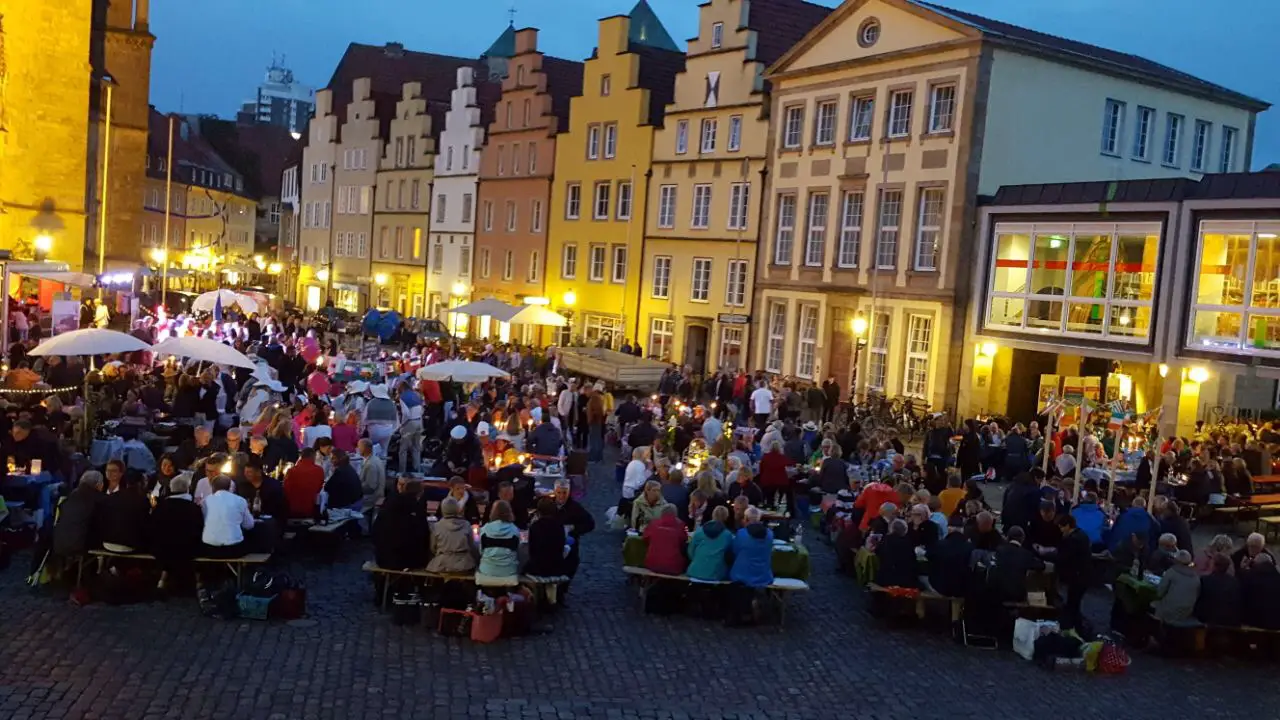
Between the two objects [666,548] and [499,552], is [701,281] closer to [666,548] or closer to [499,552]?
[666,548]

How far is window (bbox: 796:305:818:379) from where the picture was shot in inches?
1355

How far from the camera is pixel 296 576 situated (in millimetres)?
13031

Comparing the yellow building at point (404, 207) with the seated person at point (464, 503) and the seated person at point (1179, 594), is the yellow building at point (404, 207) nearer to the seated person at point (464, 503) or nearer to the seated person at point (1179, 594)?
the seated person at point (464, 503)

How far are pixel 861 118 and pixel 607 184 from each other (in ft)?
42.1

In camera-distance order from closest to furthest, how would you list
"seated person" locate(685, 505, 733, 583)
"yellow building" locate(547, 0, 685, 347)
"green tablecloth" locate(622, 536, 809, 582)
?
"seated person" locate(685, 505, 733, 583) < "green tablecloth" locate(622, 536, 809, 582) < "yellow building" locate(547, 0, 685, 347)

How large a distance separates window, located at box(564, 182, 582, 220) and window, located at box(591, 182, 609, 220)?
128 cm

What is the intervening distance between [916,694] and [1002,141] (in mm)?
21706

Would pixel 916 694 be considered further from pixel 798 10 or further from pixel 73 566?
pixel 798 10

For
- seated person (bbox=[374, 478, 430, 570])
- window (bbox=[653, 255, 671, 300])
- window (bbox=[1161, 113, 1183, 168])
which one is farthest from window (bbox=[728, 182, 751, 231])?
seated person (bbox=[374, 478, 430, 570])

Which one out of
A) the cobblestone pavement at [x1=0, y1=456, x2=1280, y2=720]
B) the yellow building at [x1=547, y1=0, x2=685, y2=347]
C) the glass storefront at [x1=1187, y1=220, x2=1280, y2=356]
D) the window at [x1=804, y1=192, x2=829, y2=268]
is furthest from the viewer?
the yellow building at [x1=547, y1=0, x2=685, y2=347]

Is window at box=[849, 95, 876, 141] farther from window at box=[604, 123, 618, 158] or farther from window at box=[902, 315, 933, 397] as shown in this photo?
window at box=[604, 123, 618, 158]

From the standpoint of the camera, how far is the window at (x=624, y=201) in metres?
42.3

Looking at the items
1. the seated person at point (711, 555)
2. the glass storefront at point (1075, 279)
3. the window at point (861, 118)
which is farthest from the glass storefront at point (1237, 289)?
the seated person at point (711, 555)

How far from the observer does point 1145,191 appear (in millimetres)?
25562
